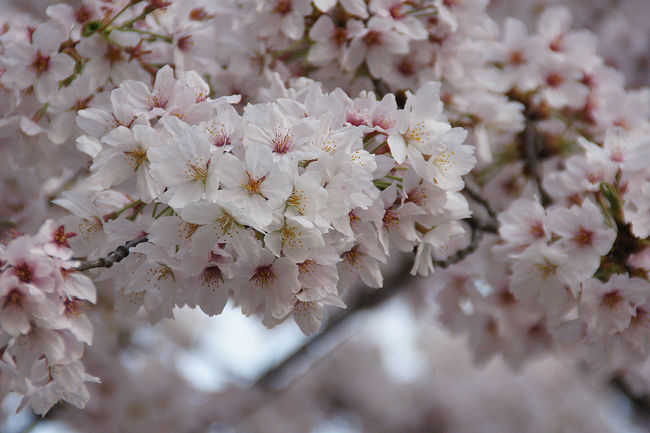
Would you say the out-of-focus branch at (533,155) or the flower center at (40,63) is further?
the out-of-focus branch at (533,155)

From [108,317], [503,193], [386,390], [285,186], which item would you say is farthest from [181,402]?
[285,186]

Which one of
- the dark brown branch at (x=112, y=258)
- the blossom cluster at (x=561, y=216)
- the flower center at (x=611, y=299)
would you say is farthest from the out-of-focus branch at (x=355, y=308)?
the dark brown branch at (x=112, y=258)

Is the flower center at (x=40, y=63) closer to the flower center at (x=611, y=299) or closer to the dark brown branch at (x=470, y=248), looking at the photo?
the dark brown branch at (x=470, y=248)

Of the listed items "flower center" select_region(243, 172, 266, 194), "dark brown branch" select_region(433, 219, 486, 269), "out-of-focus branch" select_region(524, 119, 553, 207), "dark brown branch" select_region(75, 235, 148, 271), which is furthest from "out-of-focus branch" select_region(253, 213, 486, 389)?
"flower center" select_region(243, 172, 266, 194)

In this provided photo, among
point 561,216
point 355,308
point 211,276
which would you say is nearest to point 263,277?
point 211,276

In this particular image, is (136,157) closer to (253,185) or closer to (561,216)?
(253,185)

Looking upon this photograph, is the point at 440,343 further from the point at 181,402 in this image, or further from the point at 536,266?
the point at 536,266
